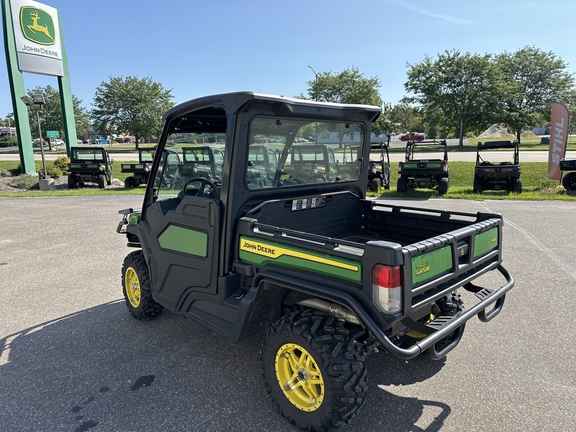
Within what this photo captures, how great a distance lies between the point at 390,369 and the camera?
3143 mm

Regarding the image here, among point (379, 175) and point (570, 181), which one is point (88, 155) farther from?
point (570, 181)

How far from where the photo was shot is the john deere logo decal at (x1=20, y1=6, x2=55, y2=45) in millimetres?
18172

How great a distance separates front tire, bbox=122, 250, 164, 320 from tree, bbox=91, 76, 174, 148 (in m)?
36.4

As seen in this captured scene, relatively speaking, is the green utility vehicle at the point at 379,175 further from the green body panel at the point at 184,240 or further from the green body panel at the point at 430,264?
the green body panel at the point at 430,264

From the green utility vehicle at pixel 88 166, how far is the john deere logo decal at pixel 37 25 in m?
5.67

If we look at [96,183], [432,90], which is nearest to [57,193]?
[96,183]

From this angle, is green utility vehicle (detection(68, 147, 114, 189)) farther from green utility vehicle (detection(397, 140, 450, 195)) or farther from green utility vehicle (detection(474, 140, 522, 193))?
green utility vehicle (detection(474, 140, 522, 193))

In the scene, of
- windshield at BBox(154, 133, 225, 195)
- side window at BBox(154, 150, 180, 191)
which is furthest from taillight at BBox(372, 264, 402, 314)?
side window at BBox(154, 150, 180, 191)

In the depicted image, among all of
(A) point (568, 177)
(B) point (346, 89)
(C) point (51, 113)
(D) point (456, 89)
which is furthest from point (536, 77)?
(C) point (51, 113)

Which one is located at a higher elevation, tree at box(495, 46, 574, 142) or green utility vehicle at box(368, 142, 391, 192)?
tree at box(495, 46, 574, 142)

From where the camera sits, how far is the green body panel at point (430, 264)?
7.48 ft

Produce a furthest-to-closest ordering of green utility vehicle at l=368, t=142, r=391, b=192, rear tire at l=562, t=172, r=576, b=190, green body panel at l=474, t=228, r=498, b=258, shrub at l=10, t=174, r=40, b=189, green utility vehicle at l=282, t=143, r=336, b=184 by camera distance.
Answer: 1. shrub at l=10, t=174, r=40, b=189
2. green utility vehicle at l=368, t=142, r=391, b=192
3. rear tire at l=562, t=172, r=576, b=190
4. green utility vehicle at l=282, t=143, r=336, b=184
5. green body panel at l=474, t=228, r=498, b=258

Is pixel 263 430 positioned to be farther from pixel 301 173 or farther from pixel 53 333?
pixel 53 333

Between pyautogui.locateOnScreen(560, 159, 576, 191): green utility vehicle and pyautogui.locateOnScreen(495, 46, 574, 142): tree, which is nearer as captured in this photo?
pyautogui.locateOnScreen(560, 159, 576, 191): green utility vehicle
